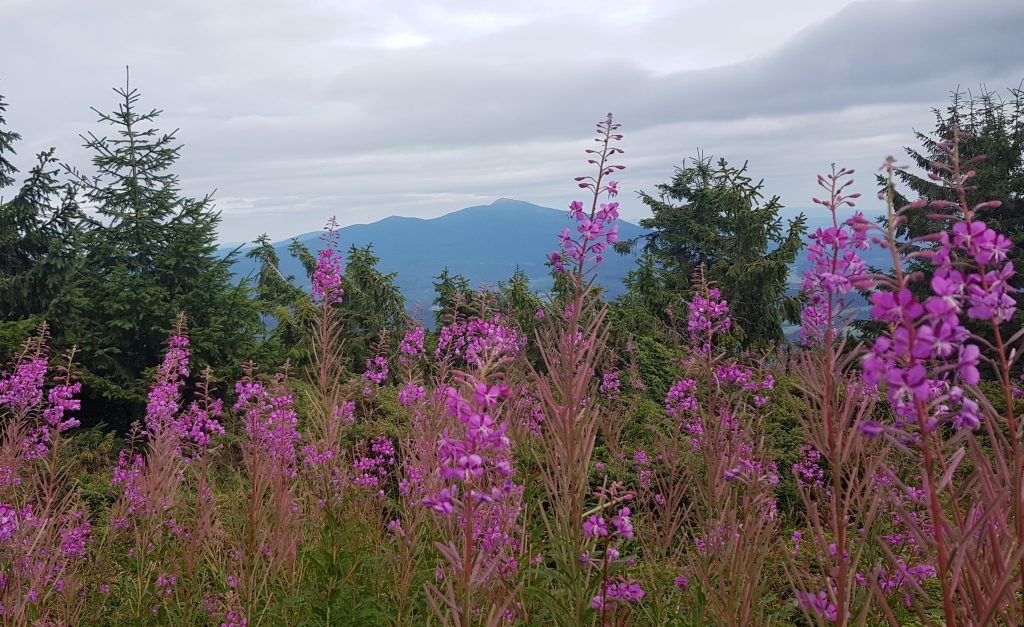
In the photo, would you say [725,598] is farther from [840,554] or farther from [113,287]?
[113,287]

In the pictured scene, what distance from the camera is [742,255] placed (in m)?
18.8

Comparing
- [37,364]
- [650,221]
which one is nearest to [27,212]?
[37,364]

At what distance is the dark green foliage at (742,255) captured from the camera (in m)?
17.5

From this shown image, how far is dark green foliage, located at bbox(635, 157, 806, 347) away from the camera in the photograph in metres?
17.5

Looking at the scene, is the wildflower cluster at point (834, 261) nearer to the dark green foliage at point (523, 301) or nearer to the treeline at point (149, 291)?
the treeline at point (149, 291)

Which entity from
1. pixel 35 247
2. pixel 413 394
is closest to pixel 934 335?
pixel 413 394

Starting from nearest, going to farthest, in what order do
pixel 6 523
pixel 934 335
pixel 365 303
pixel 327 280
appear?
1. pixel 934 335
2. pixel 6 523
3. pixel 327 280
4. pixel 365 303

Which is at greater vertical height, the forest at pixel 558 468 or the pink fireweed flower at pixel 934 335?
the pink fireweed flower at pixel 934 335

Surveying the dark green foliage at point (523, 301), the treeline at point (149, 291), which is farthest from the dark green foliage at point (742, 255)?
the dark green foliage at point (523, 301)

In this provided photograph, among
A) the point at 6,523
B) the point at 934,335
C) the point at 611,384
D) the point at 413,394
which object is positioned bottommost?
the point at 611,384

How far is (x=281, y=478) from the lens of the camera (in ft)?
11.7

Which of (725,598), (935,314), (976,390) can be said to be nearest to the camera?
(935,314)

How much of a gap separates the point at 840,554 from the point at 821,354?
0.81 meters

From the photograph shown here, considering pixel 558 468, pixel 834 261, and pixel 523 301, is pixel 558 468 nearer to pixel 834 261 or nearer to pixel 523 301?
pixel 834 261
